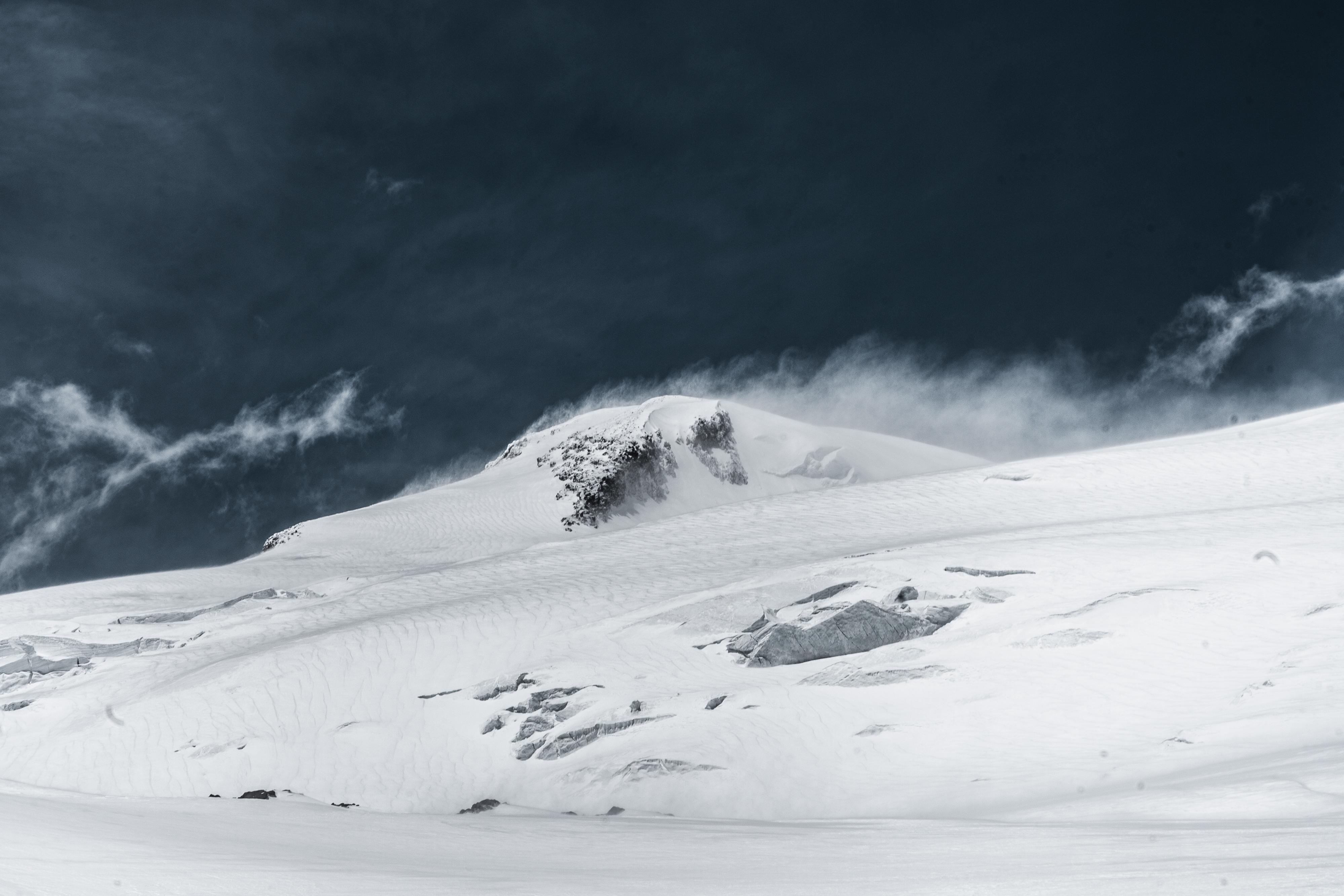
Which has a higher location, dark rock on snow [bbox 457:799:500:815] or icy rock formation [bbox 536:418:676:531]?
icy rock formation [bbox 536:418:676:531]

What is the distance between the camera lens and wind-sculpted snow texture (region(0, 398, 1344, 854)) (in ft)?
43.7

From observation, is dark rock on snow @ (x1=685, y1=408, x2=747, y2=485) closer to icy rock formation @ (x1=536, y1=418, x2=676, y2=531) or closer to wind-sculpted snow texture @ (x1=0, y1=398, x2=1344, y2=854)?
icy rock formation @ (x1=536, y1=418, x2=676, y2=531)

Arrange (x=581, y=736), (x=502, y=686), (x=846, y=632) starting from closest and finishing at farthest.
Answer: (x=581, y=736) < (x=846, y=632) < (x=502, y=686)

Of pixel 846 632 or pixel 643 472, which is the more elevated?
pixel 643 472

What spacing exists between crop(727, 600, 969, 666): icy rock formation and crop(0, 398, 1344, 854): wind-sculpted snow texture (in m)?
0.06

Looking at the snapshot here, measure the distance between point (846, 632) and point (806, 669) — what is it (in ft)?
4.25

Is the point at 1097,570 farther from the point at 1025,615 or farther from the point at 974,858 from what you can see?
the point at 974,858

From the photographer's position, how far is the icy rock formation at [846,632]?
62.3 ft

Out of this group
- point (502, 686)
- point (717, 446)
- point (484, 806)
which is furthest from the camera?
point (717, 446)

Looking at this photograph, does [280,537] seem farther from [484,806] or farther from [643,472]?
[484,806]

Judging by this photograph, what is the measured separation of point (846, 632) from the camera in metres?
19.2

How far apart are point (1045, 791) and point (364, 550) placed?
48758 millimetres

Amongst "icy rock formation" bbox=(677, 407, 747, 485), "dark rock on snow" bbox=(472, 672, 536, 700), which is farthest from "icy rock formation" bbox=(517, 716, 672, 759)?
"icy rock formation" bbox=(677, 407, 747, 485)

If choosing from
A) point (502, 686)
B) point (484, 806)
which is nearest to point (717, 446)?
point (502, 686)
